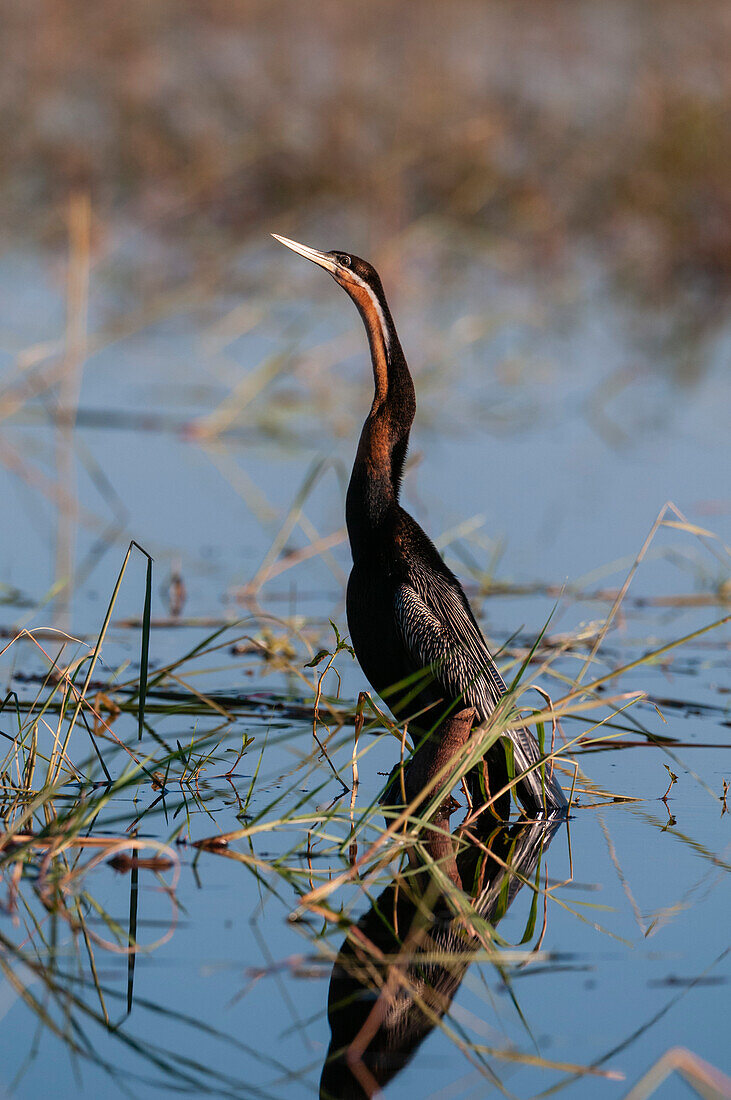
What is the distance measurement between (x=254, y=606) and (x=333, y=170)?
9.02m

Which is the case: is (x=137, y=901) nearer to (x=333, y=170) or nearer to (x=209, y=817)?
(x=209, y=817)

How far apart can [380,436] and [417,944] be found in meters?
1.35

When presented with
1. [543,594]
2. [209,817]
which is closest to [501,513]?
[543,594]

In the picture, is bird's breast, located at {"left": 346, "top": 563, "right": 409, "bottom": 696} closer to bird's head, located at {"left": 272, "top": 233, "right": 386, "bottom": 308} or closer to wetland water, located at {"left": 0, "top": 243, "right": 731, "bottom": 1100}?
wetland water, located at {"left": 0, "top": 243, "right": 731, "bottom": 1100}

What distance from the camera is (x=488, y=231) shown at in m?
13.8

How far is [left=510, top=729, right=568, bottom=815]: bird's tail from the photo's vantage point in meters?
3.65

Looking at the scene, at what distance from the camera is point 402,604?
3680 mm

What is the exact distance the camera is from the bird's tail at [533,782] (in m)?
3.65

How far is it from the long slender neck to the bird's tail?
0.57 meters

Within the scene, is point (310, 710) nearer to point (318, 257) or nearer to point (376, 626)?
point (376, 626)

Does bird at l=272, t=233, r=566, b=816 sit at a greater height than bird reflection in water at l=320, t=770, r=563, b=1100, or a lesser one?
greater

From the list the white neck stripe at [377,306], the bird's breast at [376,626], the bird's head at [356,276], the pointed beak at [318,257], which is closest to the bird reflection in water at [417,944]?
the bird's breast at [376,626]

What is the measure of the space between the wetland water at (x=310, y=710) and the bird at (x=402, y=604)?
6.6 inches

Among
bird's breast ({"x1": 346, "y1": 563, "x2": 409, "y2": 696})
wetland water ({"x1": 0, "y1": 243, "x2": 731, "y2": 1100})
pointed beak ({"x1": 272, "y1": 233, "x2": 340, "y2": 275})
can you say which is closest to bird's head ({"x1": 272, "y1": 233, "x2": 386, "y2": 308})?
pointed beak ({"x1": 272, "y1": 233, "x2": 340, "y2": 275})
